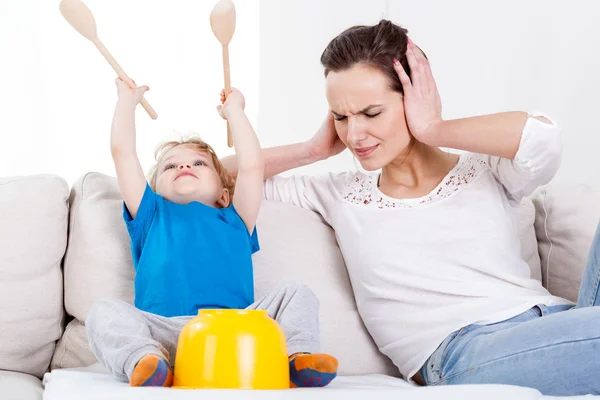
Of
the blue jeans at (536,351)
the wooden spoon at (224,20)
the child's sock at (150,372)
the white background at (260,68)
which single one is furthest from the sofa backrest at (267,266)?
the white background at (260,68)

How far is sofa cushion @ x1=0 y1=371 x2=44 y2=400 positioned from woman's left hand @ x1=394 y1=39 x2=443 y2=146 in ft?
3.25

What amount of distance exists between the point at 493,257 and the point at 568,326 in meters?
0.35

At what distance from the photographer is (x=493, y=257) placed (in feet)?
5.49

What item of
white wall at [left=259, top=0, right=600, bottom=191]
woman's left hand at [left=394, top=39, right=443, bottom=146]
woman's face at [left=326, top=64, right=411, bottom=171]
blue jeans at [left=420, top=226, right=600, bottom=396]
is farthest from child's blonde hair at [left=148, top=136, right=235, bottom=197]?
white wall at [left=259, top=0, right=600, bottom=191]

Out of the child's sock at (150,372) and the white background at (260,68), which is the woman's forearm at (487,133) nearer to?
the child's sock at (150,372)

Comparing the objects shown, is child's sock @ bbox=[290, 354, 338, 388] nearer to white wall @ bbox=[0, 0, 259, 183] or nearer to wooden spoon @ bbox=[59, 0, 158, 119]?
wooden spoon @ bbox=[59, 0, 158, 119]

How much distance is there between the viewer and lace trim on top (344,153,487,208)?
1.76m

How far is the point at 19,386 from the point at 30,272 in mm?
298

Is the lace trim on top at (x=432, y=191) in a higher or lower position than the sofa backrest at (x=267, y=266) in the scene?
higher

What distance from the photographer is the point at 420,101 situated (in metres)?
1.79

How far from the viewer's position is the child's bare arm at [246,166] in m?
1.80

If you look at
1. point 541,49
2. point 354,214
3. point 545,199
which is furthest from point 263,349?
point 541,49

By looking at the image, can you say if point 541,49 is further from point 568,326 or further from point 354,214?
point 568,326

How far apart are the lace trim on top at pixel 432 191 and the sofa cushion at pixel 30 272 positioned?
0.71m
